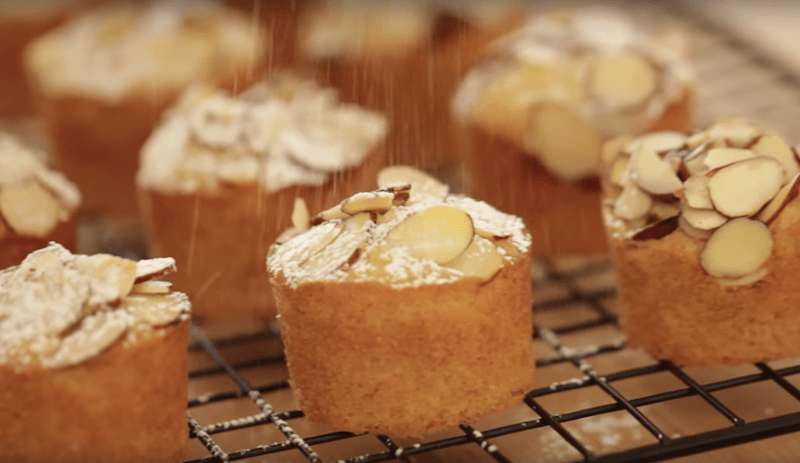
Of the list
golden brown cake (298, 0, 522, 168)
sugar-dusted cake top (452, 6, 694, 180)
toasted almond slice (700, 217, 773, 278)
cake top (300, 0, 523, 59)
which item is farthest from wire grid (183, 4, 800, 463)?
cake top (300, 0, 523, 59)

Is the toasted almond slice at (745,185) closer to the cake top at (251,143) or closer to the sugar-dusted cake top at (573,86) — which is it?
the sugar-dusted cake top at (573,86)

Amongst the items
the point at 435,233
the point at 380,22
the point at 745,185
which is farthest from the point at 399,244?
the point at 380,22

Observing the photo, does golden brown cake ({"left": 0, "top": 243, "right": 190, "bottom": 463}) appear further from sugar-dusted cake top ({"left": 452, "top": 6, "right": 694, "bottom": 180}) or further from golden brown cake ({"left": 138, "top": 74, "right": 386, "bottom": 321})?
sugar-dusted cake top ({"left": 452, "top": 6, "right": 694, "bottom": 180})

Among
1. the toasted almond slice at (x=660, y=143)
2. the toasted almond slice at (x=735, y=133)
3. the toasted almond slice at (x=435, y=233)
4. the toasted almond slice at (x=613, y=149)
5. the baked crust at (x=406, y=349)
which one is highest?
the toasted almond slice at (x=735, y=133)

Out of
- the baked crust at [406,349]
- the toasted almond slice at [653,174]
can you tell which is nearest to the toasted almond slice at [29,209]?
the baked crust at [406,349]

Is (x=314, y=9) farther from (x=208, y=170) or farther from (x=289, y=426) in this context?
(x=289, y=426)

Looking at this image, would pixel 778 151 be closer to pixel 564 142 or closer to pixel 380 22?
pixel 564 142
